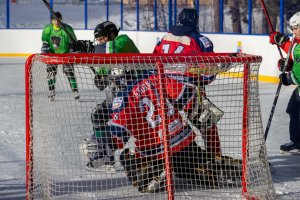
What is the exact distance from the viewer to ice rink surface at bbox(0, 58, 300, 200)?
5.21 metres

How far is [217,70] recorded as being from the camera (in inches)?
184

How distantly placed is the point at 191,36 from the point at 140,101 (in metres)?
0.73

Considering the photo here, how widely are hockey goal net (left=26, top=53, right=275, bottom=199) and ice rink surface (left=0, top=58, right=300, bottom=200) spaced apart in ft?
0.96

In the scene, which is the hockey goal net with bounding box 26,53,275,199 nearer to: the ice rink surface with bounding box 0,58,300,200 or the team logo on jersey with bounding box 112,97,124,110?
the team logo on jersey with bounding box 112,97,124,110

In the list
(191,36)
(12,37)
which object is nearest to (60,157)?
(191,36)

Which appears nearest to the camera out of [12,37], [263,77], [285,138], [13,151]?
[13,151]

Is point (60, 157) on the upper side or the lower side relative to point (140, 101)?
lower

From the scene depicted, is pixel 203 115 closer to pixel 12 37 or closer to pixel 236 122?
pixel 236 122

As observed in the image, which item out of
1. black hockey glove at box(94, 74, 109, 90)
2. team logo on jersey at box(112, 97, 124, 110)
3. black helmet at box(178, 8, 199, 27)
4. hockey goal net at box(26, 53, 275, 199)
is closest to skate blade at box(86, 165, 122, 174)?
hockey goal net at box(26, 53, 275, 199)

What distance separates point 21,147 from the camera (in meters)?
6.89

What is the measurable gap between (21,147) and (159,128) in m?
2.52

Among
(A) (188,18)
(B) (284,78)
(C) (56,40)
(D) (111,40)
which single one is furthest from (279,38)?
(C) (56,40)

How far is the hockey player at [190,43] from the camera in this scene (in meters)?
5.04

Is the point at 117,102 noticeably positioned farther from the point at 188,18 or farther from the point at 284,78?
the point at 284,78
